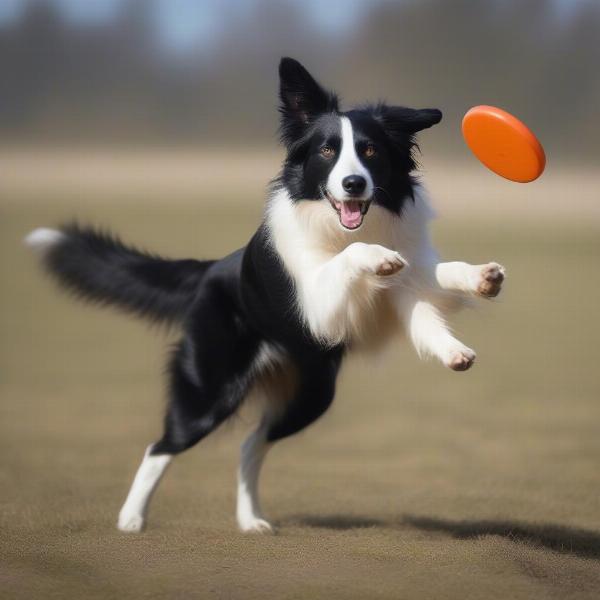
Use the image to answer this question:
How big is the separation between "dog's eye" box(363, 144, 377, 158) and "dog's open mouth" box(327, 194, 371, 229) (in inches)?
8.5

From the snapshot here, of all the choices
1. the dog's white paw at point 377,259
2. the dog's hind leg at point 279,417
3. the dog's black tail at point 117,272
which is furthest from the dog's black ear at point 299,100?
the dog's hind leg at point 279,417

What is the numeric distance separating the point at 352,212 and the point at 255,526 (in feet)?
6.30

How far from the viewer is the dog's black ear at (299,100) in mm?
5301

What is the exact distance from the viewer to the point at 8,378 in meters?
12.9

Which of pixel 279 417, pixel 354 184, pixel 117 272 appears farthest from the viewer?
pixel 117 272

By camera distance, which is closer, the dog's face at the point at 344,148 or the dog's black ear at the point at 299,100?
the dog's face at the point at 344,148

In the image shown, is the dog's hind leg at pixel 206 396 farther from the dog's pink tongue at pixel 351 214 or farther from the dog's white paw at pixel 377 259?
the dog's white paw at pixel 377 259

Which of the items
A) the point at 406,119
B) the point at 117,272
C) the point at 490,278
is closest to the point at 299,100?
the point at 406,119

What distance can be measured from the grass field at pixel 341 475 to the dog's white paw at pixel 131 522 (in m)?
0.10

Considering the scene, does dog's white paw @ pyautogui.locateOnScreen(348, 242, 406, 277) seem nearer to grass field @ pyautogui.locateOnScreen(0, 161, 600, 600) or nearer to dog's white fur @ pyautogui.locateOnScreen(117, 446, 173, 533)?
grass field @ pyautogui.locateOnScreen(0, 161, 600, 600)

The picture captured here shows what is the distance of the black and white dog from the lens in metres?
5.12

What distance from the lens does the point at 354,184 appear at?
197 inches

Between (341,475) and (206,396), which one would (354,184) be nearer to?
(206,396)

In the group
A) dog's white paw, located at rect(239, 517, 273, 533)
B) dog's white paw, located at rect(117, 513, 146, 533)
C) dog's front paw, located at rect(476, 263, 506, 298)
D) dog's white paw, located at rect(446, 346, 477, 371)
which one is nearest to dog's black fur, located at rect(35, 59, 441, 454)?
dog's white paw, located at rect(117, 513, 146, 533)
